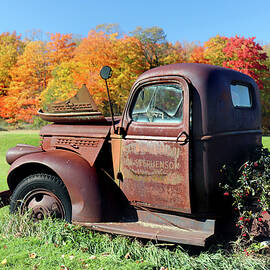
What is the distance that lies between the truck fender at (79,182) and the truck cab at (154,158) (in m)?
0.01

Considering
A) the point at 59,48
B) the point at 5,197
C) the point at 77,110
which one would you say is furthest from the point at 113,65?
the point at 77,110

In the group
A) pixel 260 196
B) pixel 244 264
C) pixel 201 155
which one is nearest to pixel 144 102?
pixel 201 155

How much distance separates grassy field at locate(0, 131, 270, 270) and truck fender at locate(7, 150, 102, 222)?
25cm

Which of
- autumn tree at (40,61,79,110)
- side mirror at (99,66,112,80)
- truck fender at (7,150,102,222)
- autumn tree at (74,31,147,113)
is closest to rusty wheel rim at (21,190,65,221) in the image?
truck fender at (7,150,102,222)

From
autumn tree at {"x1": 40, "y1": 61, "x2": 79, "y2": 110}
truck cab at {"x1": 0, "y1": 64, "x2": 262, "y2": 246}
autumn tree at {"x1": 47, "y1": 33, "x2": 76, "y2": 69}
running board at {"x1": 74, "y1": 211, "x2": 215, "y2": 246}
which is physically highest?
autumn tree at {"x1": 47, "y1": 33, "x2": 76, "y2": 69}

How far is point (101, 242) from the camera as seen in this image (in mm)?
3988

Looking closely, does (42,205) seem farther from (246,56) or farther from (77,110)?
(246,56)

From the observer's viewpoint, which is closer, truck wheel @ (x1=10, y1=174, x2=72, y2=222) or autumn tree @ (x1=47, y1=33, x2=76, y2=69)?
truck wheel @ (x1=10, y1=174, x2=72, y2=222)

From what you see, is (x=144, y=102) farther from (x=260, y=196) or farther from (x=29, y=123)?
(x=29, y=123)

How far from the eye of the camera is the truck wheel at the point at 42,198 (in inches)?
170

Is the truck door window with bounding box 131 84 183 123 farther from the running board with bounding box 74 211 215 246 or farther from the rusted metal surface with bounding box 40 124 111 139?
the running board with bounding box 74 211 215 246

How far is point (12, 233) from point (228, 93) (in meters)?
3.33

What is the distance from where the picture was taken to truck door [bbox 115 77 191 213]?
363 centimetres

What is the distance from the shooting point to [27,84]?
36.2 metres
